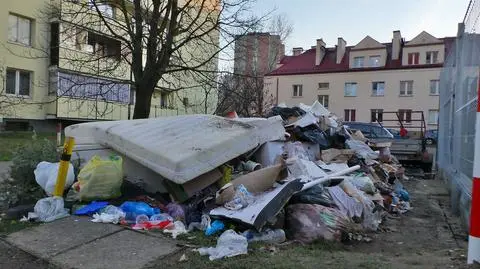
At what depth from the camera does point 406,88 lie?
47.6 meters

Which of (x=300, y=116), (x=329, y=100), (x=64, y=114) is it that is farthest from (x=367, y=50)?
(x=300, y=116)

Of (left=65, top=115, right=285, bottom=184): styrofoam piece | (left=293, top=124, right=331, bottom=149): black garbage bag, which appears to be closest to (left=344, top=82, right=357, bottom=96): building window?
(left=293, top=124, right=331, bottom=149): black garbage bag

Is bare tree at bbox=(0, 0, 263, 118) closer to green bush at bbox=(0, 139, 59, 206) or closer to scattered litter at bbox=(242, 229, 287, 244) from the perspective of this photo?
green bush at bbox=(0, 139, 59, 206)

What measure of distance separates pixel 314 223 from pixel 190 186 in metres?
1.65

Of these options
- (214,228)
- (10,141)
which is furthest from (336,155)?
(10,141)

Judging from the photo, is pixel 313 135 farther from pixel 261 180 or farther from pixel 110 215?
pixel 110 215

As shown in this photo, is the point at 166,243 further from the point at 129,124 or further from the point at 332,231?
the point at 129,124

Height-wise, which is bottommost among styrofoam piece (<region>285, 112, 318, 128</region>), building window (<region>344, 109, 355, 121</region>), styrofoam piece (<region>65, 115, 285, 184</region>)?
styrofoam piece (<region>65, 115, 285, 184</region>)

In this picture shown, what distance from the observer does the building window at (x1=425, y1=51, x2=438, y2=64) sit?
4666 cm

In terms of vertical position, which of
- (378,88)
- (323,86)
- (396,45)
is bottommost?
(378,88)

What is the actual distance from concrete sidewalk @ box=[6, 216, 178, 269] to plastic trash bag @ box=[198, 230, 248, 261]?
0.40 meters

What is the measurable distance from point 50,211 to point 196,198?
1735 mm

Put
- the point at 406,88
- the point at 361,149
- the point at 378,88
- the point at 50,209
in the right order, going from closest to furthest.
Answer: the point at 50,209 < the point at 361,149 < the point at 406,88 < the point at 378,88

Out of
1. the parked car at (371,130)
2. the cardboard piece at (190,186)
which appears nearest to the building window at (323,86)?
the parked car at (371,130)
